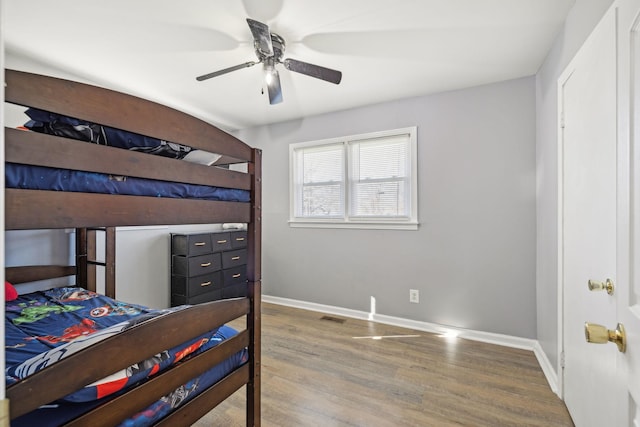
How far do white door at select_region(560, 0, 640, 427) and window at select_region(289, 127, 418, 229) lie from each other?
1.43 meters

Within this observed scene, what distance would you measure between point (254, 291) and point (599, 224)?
1.59 meters

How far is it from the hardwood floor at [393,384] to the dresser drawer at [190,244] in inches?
49.0

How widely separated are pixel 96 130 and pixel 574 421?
2625 millimetres

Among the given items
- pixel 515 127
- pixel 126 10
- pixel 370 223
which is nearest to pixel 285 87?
pixel 126 10

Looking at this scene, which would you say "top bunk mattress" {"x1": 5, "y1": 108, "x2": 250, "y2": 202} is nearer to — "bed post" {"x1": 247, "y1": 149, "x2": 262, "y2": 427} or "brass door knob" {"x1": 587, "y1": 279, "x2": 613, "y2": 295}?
"bed post" {"x1": 247, "y1": 149, "x2": 262, "y2": 427}

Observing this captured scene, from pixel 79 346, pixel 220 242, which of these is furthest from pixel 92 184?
pixel 220 242

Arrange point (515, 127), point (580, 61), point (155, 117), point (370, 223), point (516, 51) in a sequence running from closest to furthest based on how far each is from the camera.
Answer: point (155, 117) → point (580, 61) → point (516, 51) → point (515, 127) → point (370, 223)

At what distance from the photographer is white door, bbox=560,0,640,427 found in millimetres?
826

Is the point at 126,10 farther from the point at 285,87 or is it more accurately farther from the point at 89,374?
the point at 89,374

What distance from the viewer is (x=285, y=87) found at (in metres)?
2.80

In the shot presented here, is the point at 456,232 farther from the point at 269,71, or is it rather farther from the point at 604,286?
the point at 269,71

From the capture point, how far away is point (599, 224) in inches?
49.3

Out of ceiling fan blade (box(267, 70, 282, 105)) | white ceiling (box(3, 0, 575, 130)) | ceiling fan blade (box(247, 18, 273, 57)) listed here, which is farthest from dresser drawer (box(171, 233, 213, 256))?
ceiling fan blade (box(247, 18, 273, 57))

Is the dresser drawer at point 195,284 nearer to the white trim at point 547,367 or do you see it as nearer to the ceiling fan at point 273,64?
the ceiling fan at point 273,64
